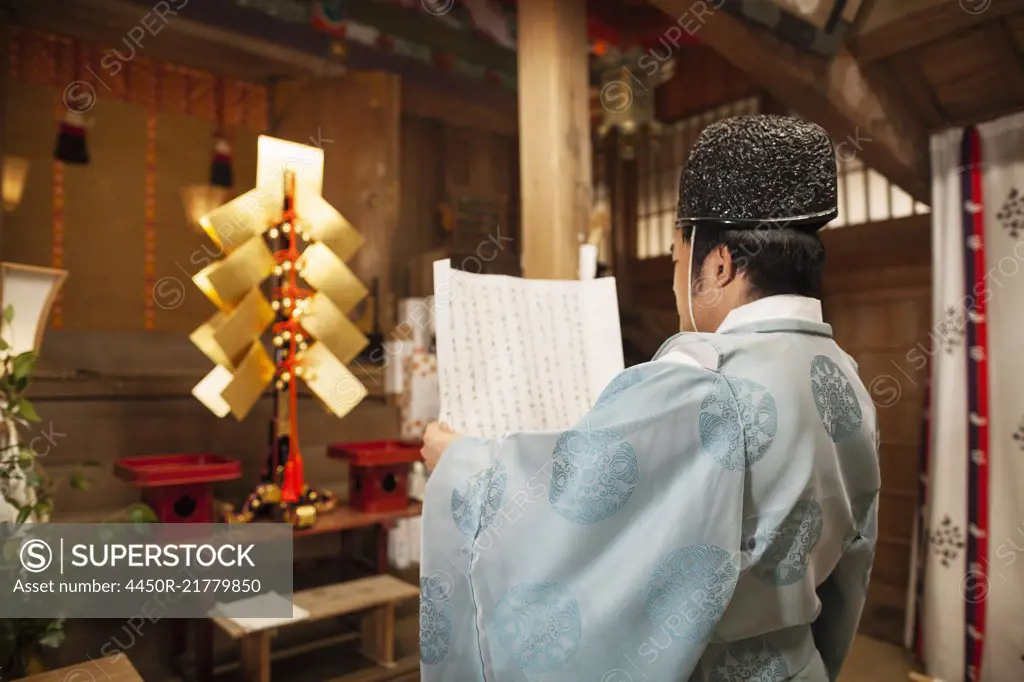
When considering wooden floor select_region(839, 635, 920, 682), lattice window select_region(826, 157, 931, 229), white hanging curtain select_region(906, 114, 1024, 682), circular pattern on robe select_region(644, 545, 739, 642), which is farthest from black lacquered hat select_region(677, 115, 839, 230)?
lattice window select_region(826, 157, 931, 229)

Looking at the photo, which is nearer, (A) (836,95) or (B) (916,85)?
(A) (836,95)

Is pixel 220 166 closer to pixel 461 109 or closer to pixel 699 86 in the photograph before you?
pixel 461 109

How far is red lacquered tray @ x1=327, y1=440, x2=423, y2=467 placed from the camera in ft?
9.50

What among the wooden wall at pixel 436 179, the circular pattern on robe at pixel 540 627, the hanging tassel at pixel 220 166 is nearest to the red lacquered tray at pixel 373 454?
the wooden wall at pixel 436 179

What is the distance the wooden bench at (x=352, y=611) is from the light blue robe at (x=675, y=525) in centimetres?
166

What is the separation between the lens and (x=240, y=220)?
252 cm

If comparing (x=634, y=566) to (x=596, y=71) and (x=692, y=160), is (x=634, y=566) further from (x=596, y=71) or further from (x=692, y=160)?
(x=596, y=71)

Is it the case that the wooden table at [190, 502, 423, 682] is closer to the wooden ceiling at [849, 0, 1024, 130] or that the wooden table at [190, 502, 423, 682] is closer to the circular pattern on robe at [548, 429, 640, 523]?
the circular pattern on robe at [548, 429, 640, 523]

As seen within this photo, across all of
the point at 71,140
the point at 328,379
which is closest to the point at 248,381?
the point at 328,379

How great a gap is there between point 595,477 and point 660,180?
4399 millimetres

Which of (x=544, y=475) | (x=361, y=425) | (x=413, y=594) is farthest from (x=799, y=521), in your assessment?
(x=361, y=425)

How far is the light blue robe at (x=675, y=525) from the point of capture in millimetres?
979

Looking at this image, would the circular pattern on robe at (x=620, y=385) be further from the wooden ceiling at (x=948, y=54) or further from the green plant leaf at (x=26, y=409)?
the wooden ceiling at (x=948, y=54)

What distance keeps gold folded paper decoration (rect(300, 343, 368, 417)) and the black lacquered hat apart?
74.8 inches
